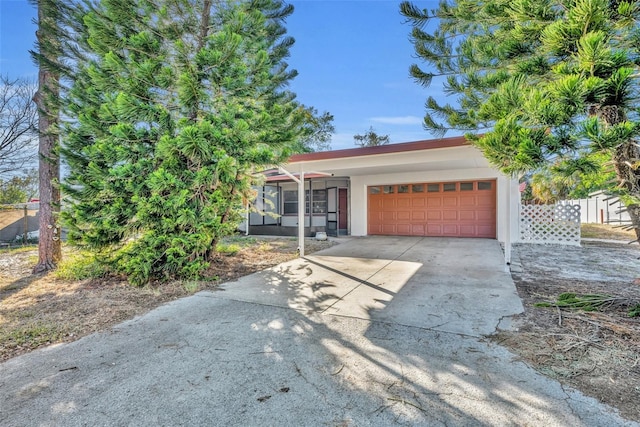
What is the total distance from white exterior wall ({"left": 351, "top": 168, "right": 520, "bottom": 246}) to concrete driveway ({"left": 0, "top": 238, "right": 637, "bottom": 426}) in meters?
6.33

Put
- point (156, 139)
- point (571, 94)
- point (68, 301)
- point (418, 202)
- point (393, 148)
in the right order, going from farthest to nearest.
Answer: point (418, 202) < point (393, 148) < point (156, 139) < point (68, 301) < point (571, 94)

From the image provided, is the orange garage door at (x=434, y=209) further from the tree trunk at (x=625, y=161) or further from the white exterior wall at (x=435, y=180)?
the tree trunk at (x=625, y=161)

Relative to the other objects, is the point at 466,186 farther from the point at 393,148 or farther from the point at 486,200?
the point at 393,148

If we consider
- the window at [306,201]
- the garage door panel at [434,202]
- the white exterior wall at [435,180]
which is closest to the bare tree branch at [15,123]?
the window at [306,201]

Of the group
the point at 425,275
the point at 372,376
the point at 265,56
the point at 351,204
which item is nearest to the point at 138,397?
the point at 372,376

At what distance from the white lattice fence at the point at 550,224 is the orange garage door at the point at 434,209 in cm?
98

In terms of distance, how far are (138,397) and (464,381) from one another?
2.36m

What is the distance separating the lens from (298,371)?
8.11 ft

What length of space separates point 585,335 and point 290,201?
37.3 feet

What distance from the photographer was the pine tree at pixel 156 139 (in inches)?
188

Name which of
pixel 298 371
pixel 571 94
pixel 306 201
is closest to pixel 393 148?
pixel 571 94

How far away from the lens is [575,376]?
7.64 feet

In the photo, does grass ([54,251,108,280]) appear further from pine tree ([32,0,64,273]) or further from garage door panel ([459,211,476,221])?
garage door panel ([459,211,476,221])

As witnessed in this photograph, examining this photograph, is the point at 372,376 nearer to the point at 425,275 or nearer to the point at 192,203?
the point at 425,275
